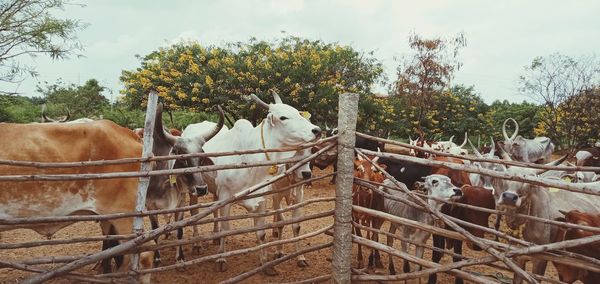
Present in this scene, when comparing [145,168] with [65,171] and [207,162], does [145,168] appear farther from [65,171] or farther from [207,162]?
[207,162]

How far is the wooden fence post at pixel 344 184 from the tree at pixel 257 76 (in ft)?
28.5

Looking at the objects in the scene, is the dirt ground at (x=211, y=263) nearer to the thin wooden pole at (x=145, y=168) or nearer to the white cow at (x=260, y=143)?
the white cow at (x=260, y=143)

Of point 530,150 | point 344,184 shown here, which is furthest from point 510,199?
point 530,150

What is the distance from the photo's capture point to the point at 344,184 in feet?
10.00

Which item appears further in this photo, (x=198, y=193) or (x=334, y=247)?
(x=198, y=193)

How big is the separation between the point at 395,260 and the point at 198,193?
114 inches

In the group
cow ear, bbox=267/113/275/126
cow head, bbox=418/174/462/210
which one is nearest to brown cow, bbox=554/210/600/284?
cow head, bbox=418/174/462/210

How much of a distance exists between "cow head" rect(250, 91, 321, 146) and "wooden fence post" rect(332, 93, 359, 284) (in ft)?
4.69

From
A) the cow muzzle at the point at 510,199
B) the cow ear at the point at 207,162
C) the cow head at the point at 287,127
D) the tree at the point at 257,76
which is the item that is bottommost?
the cow muzzle at the point at 510,199

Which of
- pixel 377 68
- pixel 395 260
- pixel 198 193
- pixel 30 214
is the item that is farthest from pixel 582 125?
pixel 30 214

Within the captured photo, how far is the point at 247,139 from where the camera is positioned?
5.29 metres

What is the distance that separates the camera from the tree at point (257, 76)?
39.1ft

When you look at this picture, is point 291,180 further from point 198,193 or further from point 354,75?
point 354,75

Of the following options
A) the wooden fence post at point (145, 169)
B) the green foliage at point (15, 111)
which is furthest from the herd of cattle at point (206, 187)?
the green foliage at point (15, 111)
